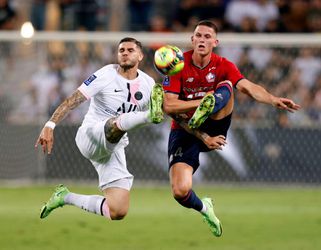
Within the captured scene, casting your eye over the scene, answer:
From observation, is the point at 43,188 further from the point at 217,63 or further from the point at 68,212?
the point at 217,63

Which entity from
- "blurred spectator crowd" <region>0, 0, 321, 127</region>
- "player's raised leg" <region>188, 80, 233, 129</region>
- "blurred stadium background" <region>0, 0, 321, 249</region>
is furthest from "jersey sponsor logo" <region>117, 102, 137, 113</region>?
"blurred spectator crowd" <region>0, 0, 321, 127</region>

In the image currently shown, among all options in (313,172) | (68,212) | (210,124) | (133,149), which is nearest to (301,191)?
(313,172)

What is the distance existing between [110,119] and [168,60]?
874 millimetres

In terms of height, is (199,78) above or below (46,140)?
above

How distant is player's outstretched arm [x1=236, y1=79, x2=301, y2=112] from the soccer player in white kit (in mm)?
892

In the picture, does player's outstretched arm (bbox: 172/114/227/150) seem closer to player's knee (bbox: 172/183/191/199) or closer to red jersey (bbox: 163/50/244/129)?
red jersey (bbox: 163/50/244/129)

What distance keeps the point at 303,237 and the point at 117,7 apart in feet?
25.1

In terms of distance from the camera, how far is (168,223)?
44.4 feet

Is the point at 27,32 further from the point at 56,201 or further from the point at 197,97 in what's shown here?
the point at 197,97

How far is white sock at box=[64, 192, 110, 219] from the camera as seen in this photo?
10688mm

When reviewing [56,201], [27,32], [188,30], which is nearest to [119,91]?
[56,201]

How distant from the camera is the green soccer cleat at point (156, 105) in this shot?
975 cm

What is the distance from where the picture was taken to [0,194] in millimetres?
16328

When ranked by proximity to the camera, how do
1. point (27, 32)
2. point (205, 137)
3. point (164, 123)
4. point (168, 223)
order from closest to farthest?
1. point (205, 137)
2. point (168, 223)
3. point (164, 123)
4. point (27, 32)
